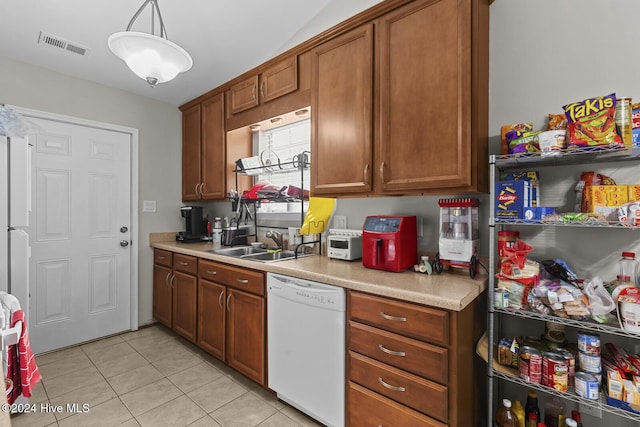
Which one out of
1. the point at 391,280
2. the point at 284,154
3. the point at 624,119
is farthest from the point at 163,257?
the point at 624,119

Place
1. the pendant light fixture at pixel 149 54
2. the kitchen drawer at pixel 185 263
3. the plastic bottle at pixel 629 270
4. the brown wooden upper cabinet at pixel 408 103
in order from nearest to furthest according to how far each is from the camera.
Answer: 1. the plastic bottle at pixel 629 270
2. the pendant light fixture at pixel 149 54
3. the brown wooden upper cabinet at pixel 408 103
4. the kitchen drawer at pixel 185 263

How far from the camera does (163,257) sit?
3.16 meters

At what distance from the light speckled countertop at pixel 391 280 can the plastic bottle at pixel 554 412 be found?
1.98ft

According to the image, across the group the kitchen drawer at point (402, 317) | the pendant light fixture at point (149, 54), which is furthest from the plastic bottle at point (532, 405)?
the pendant light fixture at point (149, 54)

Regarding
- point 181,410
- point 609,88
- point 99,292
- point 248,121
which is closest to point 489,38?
point 609,88

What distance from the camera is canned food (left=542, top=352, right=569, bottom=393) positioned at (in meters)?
1.23

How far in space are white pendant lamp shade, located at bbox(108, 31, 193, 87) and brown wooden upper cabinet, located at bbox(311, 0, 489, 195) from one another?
0.94m

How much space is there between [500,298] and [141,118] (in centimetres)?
357

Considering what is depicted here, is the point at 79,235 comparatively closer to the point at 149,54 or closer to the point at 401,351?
the point at 149,54

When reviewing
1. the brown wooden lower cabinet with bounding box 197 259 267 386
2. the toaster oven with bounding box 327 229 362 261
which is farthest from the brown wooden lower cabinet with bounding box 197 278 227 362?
the toaster oven with bounding box 327 229 362 261

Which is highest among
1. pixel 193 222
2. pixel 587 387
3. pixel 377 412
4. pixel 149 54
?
pixel 149 54

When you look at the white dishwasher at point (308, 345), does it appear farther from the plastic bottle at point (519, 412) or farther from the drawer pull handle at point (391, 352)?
the plastic bottle at point (519, 412)

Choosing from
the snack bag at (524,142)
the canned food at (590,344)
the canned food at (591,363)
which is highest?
the snack bag at (524,142)

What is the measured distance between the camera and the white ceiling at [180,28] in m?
2.14
